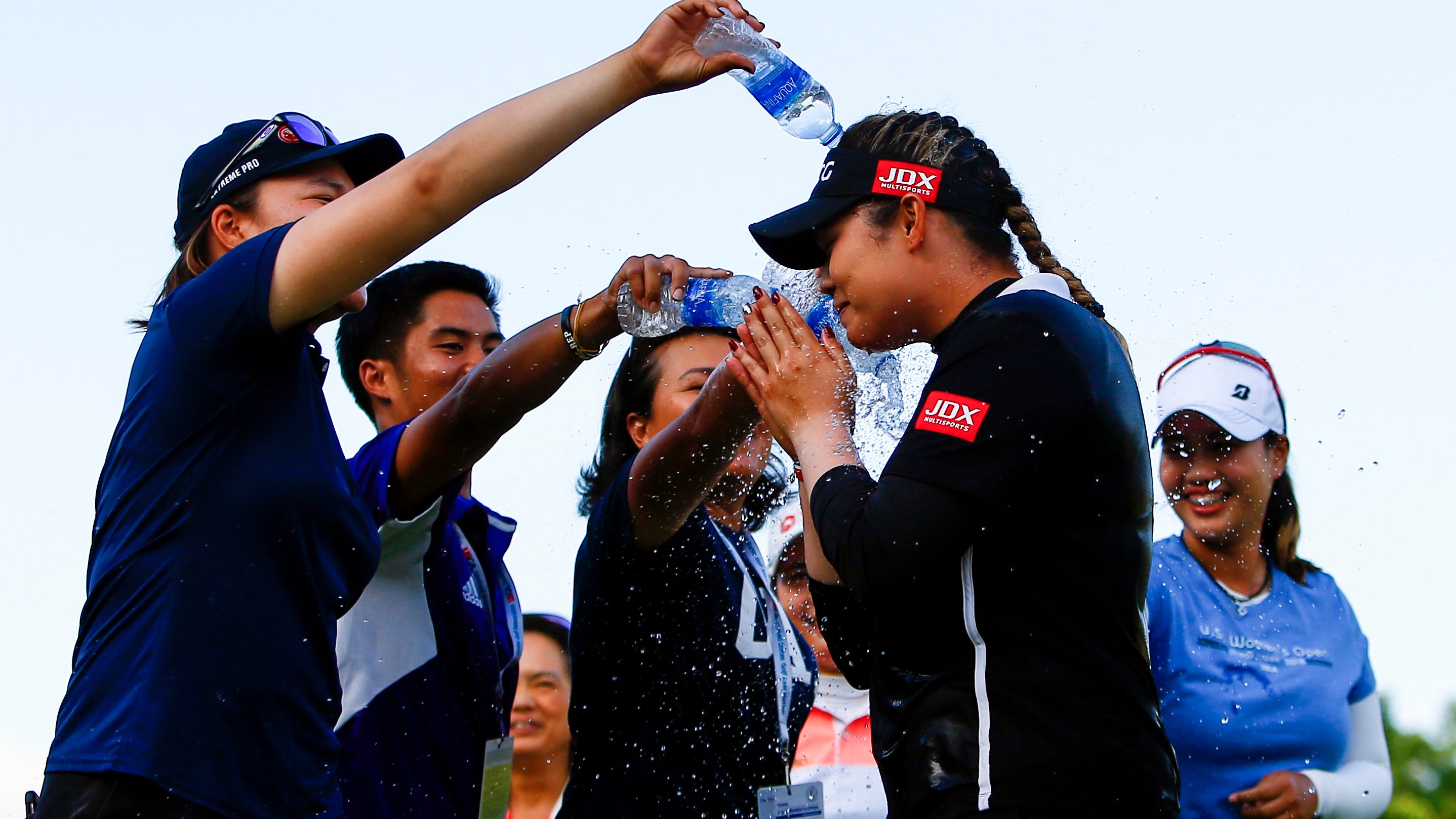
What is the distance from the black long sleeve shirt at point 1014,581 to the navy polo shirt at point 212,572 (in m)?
1.06

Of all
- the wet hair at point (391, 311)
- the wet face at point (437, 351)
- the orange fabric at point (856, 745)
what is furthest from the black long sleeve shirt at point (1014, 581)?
the orange fabric at point (856, 745)

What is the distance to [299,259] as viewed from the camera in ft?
7.87

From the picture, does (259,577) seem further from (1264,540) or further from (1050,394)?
(1264,540)

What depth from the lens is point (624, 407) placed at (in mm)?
4422

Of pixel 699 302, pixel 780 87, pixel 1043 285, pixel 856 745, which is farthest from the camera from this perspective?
pixel 856 745

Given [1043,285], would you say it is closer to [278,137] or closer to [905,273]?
[905,273]

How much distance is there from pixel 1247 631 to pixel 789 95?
231 cm

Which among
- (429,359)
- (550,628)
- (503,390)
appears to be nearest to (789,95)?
(503,390)

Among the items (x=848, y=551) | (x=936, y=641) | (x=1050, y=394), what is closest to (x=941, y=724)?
(x=936, y=641)

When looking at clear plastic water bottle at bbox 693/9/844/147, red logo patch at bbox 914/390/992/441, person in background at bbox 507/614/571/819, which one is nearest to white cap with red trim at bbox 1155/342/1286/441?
clear plastic water bottle at bbox 693/9/844/147

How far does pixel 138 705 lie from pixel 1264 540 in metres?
3.69

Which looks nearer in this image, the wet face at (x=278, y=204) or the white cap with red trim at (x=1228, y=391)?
the wet face at (x=278, y=204)

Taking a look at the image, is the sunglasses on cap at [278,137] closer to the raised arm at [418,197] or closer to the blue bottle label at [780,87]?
the raised arm at [418,197]

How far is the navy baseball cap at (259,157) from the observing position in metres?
3.16
